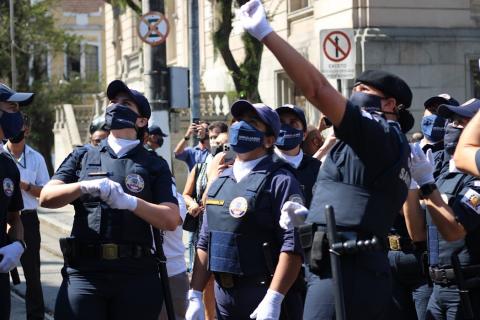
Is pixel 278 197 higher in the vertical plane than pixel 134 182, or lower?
lower

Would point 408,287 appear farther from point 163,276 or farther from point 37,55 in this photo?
point 37,55

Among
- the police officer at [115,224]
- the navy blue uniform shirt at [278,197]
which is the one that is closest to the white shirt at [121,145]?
the police officer at [115,224]

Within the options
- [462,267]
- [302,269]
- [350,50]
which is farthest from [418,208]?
[350,50]

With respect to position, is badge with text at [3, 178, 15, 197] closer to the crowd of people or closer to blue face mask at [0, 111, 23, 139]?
the crowd of people

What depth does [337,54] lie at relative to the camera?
513 inches

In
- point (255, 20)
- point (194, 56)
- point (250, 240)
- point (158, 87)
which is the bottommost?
point (250, 240)

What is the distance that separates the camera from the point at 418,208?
5723 mm

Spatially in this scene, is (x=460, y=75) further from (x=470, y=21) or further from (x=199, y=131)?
(x=199, y=131)

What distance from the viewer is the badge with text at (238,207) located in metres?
5.64

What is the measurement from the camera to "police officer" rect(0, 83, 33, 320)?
615 centimetres

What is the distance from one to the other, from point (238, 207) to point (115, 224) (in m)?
0.71

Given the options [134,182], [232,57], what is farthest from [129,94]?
[232,57]

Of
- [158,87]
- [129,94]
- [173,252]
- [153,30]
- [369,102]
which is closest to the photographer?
[369,102]

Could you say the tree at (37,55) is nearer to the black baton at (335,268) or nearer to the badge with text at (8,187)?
the badge with text at (8,187)
